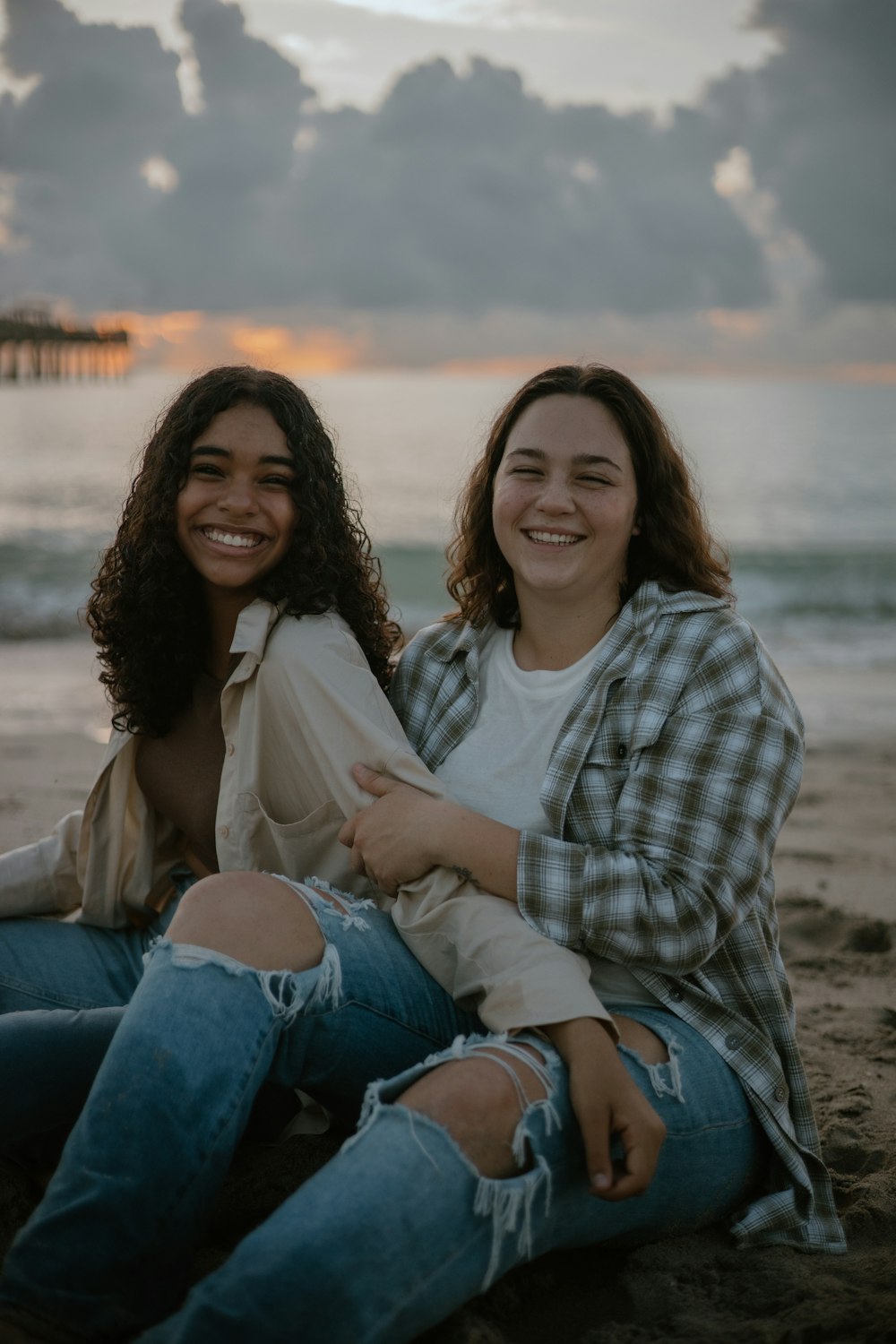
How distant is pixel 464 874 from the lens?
7.80 ft

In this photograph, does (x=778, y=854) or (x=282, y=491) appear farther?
(x=778, y=854)

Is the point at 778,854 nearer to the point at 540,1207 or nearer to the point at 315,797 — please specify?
the point at 315,797

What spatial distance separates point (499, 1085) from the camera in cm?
198

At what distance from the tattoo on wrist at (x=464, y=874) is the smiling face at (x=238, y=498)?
0.98 metres

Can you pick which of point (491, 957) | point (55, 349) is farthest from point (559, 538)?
point (55, 349)

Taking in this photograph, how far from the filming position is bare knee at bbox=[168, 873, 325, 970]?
214 centimetres

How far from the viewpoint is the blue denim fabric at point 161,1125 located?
187 centimetres

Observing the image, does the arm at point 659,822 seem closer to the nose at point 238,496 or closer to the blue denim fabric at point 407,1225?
the blue denim fabric at point 407,1225

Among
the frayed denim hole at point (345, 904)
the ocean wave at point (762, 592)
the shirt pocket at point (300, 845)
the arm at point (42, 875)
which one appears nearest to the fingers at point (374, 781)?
the shirt pocket at point (300, 845)

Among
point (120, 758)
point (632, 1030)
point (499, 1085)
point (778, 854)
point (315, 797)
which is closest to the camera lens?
point (499, 1085)

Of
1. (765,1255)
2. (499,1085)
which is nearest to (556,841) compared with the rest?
(499,1085)

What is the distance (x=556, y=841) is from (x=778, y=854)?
3402mm

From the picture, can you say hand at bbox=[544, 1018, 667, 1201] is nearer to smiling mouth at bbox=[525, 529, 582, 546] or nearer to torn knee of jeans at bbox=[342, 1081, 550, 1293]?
torn knee of jeans at bbox=[342, 1081, 550, 1293]

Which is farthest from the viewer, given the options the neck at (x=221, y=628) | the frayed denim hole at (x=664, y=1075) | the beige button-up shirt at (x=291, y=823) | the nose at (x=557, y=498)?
the neck at (x=221, y=628)
